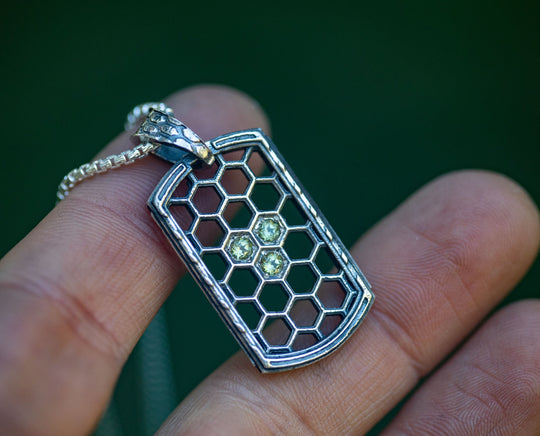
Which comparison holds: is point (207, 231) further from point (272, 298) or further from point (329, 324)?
point (272, 298)

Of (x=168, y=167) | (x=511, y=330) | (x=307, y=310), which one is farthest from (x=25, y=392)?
(x=511, y=330)

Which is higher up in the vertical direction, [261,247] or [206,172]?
[206,172]

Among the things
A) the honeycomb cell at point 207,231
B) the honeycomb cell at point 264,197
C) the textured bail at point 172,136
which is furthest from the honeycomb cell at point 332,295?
the honeycomb cell at point 264,197

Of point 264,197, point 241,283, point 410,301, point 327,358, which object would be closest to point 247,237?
point 327,358

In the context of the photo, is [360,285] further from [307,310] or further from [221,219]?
[221,219]

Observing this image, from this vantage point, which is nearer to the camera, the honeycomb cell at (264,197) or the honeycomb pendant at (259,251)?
the honeycomb pendant at (259,251)

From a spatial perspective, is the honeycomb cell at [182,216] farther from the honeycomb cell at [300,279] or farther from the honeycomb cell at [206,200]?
the honeycomb cell at [300,279]
